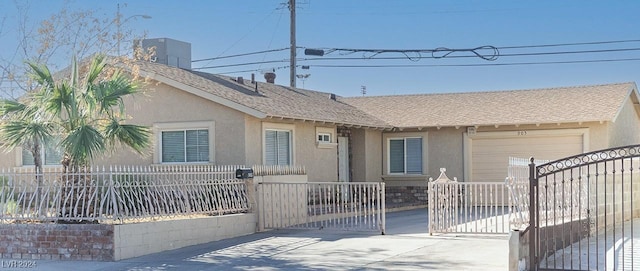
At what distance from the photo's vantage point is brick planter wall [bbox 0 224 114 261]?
13.0 m

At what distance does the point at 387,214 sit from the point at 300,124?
3.57m

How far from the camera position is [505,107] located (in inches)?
986

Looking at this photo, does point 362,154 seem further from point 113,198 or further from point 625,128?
point 113,198

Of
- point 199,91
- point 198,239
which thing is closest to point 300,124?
point 199,91

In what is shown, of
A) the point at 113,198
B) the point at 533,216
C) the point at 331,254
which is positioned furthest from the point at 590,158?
the point at 113,198

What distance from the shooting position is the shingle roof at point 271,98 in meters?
19.1

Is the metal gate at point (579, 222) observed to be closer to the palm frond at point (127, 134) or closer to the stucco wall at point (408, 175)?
the palm frond at point (127, 134)

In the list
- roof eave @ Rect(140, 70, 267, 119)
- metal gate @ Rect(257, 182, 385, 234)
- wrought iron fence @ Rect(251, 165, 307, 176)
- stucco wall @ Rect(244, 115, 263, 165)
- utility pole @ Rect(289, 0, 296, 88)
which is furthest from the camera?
utility pole @ Rect(289, 0, 296, 88)

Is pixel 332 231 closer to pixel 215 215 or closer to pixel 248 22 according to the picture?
pixel 215 215

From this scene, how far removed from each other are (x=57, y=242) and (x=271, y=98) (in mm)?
9008

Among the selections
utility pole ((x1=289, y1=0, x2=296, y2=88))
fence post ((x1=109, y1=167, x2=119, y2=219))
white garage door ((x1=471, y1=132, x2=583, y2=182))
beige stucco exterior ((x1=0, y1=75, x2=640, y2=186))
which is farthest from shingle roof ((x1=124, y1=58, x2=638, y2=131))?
utility pole ((x1=289, y1=0, x2=296, y2=88))

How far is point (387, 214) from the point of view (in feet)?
70.5

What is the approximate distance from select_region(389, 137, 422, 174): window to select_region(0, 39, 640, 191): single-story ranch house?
0.11ft

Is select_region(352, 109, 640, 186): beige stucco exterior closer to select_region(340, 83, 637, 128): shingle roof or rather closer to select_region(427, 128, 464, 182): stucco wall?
select_region(427, 128, 464, 182): stucco wall
